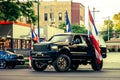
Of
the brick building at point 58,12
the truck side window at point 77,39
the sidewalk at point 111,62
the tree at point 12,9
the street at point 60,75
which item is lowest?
the sidewalk at point 111,62

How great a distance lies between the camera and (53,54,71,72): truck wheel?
23.6 m

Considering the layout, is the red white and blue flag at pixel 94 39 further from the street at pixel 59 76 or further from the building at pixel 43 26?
the building at pixel 43 26

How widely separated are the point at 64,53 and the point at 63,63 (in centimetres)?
61

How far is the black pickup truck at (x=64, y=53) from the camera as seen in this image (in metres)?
23.7

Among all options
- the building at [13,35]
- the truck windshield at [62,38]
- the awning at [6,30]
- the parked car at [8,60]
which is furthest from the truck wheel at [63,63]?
the awning at [6,30]

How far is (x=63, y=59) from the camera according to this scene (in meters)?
23.8

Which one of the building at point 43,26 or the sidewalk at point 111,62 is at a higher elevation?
the building at point 43,26

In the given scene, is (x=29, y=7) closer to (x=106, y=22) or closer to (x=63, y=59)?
(x=63, y=59)

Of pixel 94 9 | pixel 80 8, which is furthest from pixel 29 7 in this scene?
pixel 80 8

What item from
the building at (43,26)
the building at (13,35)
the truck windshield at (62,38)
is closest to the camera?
the truck windshield at (62,38)

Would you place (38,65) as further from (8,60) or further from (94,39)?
(8,60)

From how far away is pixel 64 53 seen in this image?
2409 centimetres

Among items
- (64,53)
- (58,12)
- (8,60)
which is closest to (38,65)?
(64,53)

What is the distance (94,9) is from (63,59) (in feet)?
238
